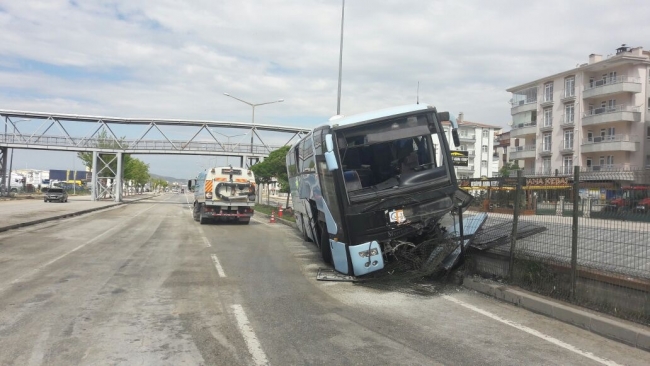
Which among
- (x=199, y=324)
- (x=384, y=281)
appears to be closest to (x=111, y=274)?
(x=199, y=324)

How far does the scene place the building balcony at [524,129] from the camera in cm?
5809

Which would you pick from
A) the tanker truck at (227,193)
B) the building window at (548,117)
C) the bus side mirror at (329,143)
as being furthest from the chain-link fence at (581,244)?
the building window at (548,117)

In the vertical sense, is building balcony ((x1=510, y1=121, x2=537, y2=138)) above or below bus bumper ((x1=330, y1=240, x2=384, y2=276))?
above

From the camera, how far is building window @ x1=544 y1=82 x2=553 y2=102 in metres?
55.6

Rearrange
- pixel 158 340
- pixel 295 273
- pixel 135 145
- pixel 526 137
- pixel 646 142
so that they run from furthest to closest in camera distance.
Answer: pixel 526 137 → pixel 135 145 → pixel 646 142 → pixel 295 273 → pixel 158 340

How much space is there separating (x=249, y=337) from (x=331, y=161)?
3.94 meters

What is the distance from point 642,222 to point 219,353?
17.9 feet

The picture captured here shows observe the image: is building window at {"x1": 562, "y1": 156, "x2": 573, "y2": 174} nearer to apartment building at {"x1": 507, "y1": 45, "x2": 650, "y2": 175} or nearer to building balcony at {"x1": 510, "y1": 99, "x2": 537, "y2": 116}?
apartment building at {"x1": 507, "y1": 45, "x2": 650, "y2": 175}

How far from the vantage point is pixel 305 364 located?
4828 mm

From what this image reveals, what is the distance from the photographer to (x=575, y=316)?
21.3ft

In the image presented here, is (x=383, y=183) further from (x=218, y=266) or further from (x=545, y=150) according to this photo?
(x=545, y=150)

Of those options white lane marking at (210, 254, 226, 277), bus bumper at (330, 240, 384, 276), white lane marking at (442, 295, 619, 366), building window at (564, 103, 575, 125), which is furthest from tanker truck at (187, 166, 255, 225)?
building window at (564, 103, 575, 125)

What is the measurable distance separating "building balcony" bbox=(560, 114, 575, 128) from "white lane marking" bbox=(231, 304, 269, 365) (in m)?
53.7

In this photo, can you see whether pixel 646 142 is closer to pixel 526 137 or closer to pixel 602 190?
pixel 526 137
